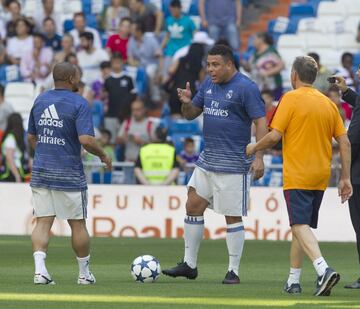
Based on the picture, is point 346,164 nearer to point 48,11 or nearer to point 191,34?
Result: point 191,34

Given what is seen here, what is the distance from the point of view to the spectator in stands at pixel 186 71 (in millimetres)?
26766

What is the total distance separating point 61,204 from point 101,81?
14.1 metres

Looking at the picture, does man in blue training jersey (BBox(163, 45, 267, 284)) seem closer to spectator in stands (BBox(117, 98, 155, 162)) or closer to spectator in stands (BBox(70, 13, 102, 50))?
spectator in stands (BBox(117, 98, 155, 162))

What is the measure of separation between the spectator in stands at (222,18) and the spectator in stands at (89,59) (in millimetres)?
2129

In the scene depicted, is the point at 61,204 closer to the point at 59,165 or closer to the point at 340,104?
the point at 59,165

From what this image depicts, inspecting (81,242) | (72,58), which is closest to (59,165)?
(81,242)

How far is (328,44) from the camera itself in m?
29.3

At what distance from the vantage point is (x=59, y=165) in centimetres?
1370

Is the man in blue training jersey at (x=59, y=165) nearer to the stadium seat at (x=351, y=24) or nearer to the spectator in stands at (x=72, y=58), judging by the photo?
the spectator in stands at (x=72, y=58)

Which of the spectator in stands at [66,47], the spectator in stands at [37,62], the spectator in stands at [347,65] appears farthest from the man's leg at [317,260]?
the spectator in stands at [37,62]

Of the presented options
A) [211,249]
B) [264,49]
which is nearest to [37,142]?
[211,249]

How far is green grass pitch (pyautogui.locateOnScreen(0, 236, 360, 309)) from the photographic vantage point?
12.1 metres

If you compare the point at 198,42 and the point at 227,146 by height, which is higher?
the point at 227,146

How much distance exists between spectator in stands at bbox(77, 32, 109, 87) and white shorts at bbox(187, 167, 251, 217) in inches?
540
